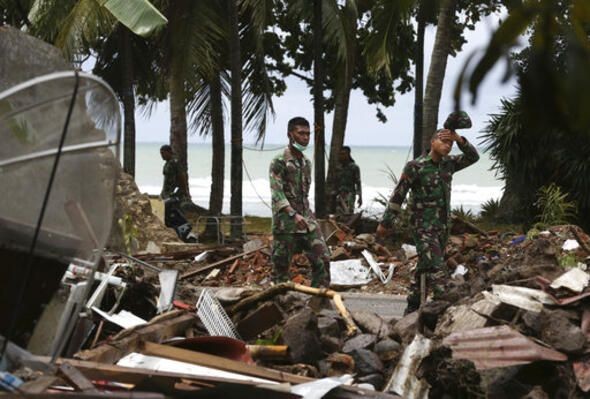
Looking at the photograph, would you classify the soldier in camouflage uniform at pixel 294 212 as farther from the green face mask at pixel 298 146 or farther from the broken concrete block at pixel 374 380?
the broken concrete block at pixel 374 380

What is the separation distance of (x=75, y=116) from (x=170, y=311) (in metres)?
4.03

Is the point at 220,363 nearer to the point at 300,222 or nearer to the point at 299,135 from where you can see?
the point at 300,222

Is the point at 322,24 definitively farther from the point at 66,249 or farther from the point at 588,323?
the point at 66,249

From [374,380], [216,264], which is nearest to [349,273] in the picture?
[216,264]

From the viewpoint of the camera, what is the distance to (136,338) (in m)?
7.36

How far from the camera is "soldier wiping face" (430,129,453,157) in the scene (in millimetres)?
10562

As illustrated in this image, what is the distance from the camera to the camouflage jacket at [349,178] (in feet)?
82.3

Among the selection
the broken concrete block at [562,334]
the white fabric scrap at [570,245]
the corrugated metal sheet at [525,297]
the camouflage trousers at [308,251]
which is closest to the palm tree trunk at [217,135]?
the white fabric scrap at [570,245]

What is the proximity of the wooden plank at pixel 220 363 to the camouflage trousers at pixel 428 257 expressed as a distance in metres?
3.76

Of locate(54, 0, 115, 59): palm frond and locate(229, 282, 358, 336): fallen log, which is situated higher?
locate(54, 0, 115, 59): palm frond

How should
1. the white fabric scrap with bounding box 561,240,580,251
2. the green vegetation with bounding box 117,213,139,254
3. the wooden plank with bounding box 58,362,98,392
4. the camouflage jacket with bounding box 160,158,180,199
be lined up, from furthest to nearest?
1. the camouflage jacket with bounding box 160,158,180,199
2. the green vegetation with bounding box 117,213,139,254
3. the white fabric scrap with bounding box 561,240,580,251
4. the wooden plank with bounding box 58,362,98,392

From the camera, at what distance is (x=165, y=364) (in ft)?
22.5

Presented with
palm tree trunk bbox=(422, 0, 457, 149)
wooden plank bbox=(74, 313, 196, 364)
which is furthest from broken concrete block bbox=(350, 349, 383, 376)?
palm tree trunk bbox=(422, 0, 457, 149)

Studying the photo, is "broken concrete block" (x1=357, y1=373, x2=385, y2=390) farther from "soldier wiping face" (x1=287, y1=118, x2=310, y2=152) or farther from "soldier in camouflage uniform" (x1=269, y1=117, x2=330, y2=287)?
"soldier wiping face" (x1=287, y1=118, x2=310, y2=152)
